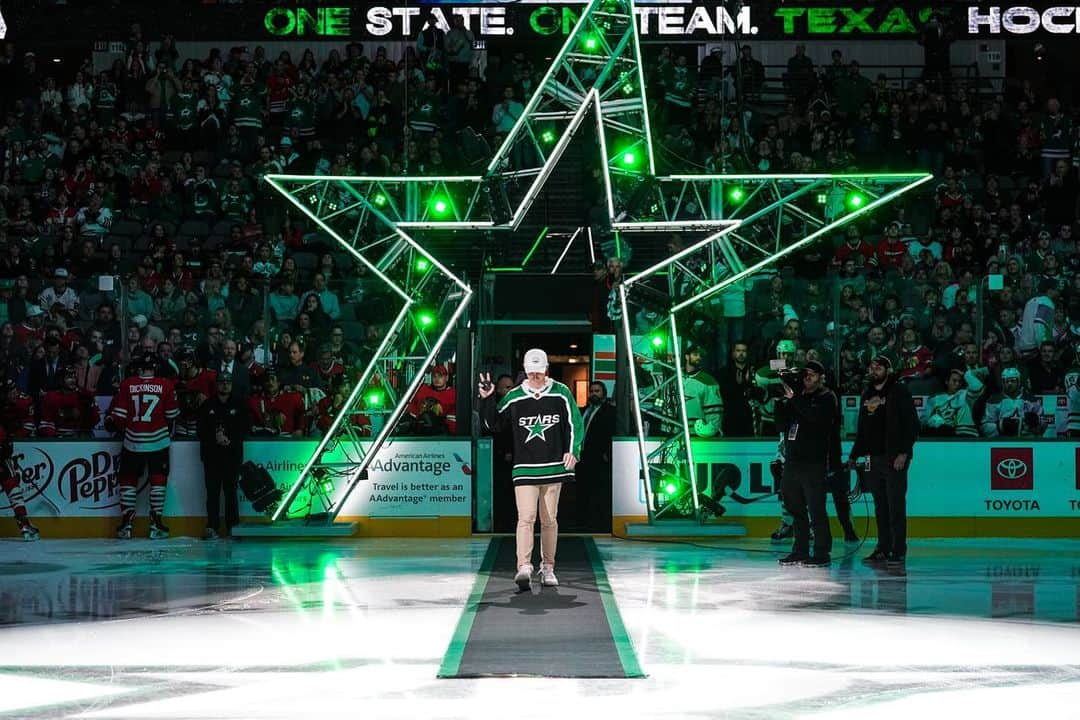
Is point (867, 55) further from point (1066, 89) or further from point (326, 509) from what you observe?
point (326, 509)

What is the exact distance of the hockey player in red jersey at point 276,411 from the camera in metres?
18.7

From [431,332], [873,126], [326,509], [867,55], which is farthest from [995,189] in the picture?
Result: [326,509]

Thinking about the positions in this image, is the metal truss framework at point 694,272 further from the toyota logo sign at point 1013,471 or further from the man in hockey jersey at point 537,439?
the man in hockey jersey at point 537,439

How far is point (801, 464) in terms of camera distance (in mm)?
15016

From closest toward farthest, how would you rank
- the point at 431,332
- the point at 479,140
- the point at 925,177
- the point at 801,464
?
the point at 801,464 < the point at 925,177 < the point at 431,332 < the point at 479,140

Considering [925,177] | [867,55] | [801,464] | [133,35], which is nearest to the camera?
[801,464]

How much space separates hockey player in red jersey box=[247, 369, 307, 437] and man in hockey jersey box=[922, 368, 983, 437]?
24.8ft

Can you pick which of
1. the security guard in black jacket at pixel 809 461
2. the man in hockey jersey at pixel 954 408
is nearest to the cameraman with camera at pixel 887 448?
the security guard in black jacket at pixel 809 461

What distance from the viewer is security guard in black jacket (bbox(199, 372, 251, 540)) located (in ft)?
59.5

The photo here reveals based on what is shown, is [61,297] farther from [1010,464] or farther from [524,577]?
[1010,464]

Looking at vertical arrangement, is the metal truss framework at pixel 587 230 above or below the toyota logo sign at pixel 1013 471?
above

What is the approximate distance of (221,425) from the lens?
1816cm

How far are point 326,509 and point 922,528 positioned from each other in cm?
707

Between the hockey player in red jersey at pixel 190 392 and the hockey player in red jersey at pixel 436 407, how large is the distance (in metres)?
2.49
